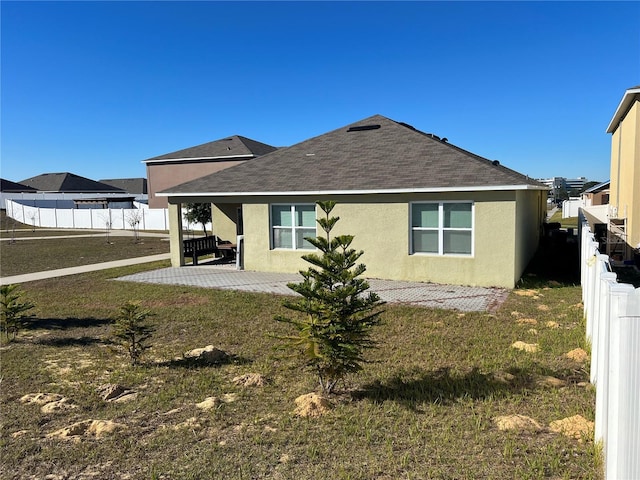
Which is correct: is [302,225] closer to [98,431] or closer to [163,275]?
[163,275]

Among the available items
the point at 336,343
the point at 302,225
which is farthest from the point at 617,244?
the point at 336,343

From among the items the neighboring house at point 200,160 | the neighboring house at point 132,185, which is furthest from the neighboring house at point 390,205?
the neighboring house at point 132,185

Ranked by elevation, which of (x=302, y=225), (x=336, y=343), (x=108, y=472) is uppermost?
(x=302, y=225)

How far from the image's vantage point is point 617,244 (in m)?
16.4

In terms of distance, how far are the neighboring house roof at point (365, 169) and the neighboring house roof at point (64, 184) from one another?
61.2 meters

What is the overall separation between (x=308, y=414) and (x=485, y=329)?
14.5 ft

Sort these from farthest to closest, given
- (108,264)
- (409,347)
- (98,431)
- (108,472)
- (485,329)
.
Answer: (108,264)
(485,329)
(409,347)
(98,431)
(108,472)

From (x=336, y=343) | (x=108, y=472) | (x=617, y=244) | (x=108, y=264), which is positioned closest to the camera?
(x=108, y=472)

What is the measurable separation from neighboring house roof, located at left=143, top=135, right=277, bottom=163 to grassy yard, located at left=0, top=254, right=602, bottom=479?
1093 inches

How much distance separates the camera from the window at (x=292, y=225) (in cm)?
1426

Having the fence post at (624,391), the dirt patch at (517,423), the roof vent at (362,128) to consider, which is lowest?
the dirt patch at (517,423)

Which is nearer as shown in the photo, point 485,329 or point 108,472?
point 108,472

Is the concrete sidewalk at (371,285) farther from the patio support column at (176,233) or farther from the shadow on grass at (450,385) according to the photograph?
the shadow on grass at (450,385)

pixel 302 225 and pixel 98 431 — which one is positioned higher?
pixel 302 225
